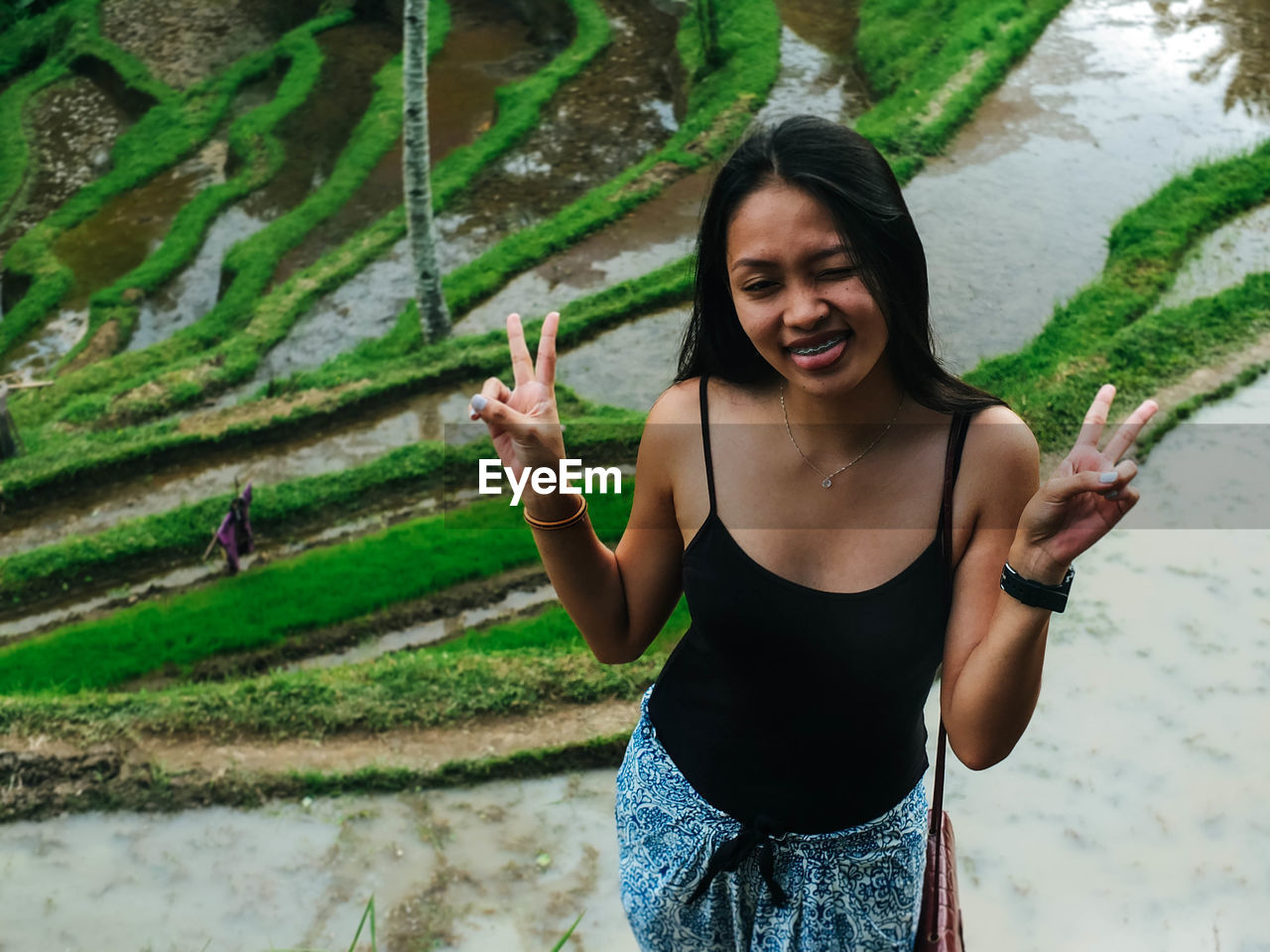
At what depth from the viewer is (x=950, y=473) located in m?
1.57

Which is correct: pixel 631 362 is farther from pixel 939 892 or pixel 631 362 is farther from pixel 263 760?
pixel 939 892

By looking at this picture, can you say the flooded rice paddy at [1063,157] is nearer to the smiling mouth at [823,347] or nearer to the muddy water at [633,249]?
the muddy water at [633,249]

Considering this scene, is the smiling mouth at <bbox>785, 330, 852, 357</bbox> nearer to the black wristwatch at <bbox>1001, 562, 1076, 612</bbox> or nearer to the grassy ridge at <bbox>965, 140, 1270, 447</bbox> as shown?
the black wristwatch at <bbox>1001, 562, 1076, 612</bbox>

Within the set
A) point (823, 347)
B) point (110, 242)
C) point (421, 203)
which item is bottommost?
point (110, 242)

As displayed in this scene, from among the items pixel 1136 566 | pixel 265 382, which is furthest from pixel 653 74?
pixel 1136 566

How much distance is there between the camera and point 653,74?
1388 centimetres

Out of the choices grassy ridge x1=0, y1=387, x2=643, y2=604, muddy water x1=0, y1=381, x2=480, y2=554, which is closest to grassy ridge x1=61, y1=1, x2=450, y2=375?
muddy water x1=0, y1=381, x2=480, y2=554

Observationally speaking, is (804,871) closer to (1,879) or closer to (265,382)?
(1,879)

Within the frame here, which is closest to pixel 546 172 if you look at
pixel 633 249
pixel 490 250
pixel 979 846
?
pixel 490 250

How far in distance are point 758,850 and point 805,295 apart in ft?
2.58

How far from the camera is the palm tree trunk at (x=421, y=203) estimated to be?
8469mm

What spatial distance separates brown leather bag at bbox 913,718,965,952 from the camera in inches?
70.2

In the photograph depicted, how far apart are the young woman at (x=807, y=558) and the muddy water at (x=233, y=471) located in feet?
19.6

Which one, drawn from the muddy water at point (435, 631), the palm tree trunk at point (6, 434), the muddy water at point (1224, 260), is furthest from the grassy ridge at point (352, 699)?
the muddy water at point (1224, 260)
